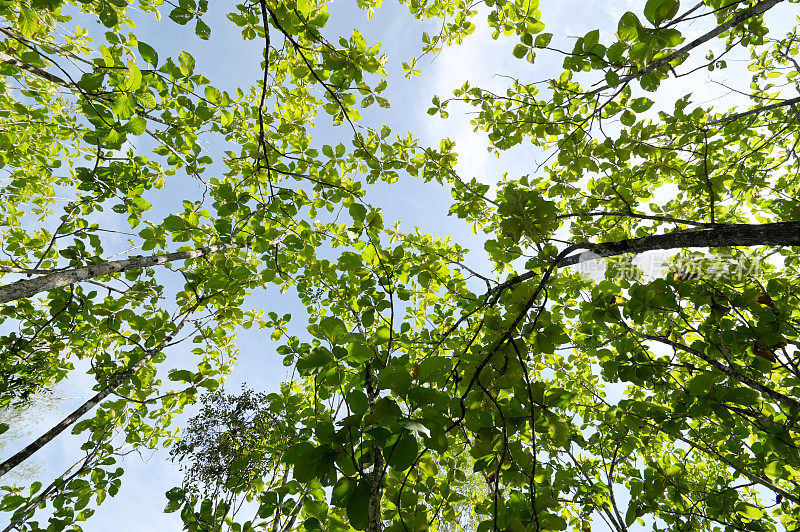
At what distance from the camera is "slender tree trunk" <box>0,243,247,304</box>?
6.41 ft

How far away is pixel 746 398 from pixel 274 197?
9.28 feet

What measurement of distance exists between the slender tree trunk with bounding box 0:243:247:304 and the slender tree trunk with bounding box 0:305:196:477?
3.14 feet

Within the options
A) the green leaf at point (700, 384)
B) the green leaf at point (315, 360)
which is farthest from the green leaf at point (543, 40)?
the green leaf at point (315, 360)

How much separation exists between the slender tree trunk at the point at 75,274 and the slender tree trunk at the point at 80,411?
0.96m

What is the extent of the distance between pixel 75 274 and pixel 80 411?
1428mm

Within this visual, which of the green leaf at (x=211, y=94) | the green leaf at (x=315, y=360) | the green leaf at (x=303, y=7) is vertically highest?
the green leaf at (x=211, y=94)

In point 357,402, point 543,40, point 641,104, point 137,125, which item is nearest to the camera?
point 357,402

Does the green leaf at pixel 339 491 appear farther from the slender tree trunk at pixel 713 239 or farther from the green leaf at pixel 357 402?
the slender tree trunk at pixel 713 239

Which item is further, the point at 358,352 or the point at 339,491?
the point at 358,352

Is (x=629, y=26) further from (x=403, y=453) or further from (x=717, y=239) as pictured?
(x=403, y=453)

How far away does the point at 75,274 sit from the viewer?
92.7 inches

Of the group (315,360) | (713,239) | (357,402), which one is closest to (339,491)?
(357,402)

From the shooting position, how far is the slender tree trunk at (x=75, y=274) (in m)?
1.96

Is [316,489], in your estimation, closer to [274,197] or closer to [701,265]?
[274,197]
